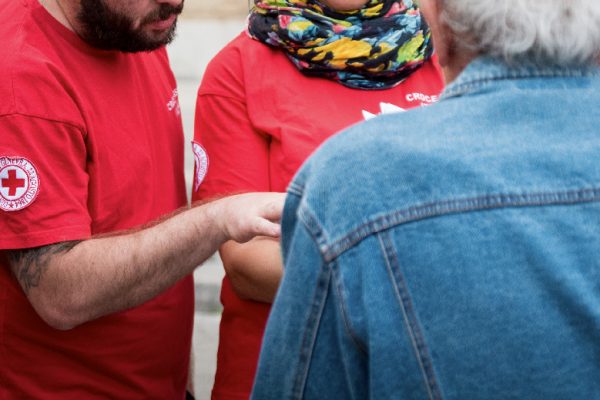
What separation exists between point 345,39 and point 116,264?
73 centimetres

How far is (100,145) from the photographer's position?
1835mm

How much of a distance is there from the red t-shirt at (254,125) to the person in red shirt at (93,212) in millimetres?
146

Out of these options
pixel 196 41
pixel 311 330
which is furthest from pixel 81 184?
pixel 196 41

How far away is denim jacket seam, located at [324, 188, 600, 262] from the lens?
3.43ft

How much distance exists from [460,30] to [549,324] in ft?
1.31

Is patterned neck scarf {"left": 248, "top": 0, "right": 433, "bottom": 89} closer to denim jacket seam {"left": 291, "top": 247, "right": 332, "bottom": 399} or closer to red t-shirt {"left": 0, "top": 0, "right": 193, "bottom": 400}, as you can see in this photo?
red t-shirt {"left": 0, "top": 0, "right": 193, "bottom": 400}

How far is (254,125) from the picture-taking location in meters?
1.92

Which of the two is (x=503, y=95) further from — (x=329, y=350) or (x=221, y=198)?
(x=221, y=198)

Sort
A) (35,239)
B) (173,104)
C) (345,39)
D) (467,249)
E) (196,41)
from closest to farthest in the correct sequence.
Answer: (467,249) < (35,239) < (345,39) < (173,104) < (196,41)

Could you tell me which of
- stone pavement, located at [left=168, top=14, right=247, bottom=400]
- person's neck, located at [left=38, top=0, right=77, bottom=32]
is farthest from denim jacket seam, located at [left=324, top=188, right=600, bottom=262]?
stone pavement, located at [left=168, top=14, right=247, bottom=400]

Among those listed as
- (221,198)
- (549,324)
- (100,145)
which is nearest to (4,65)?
(100,145)

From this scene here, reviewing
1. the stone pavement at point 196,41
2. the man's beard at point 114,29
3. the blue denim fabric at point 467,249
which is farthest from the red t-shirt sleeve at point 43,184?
the stone pavement at point 196,41

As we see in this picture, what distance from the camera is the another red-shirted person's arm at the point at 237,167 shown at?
1866 millimetres

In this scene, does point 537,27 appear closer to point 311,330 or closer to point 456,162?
point 456,162
